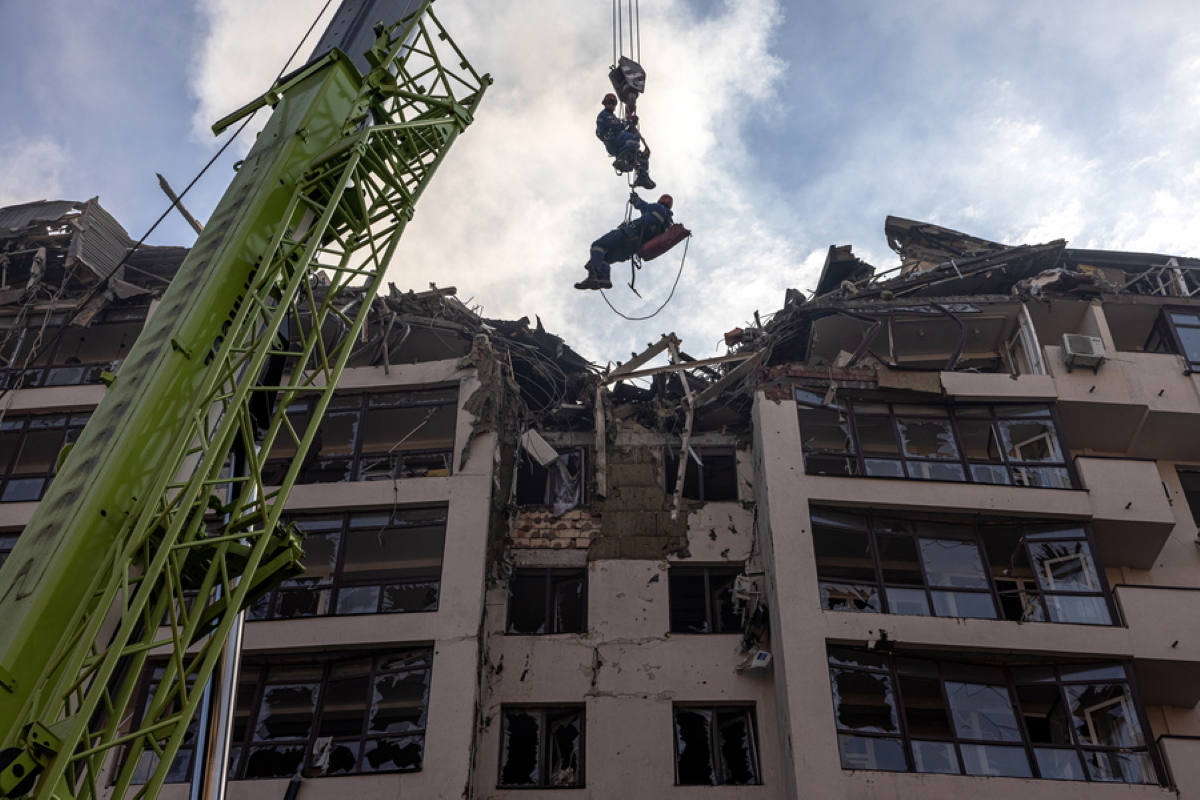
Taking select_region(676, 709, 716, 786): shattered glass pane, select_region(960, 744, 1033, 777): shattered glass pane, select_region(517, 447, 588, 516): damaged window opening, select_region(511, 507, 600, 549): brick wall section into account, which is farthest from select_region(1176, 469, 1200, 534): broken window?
select_region(517, 447, 588, 516): damaged window opening

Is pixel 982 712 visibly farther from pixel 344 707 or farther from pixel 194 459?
pixel 194 459

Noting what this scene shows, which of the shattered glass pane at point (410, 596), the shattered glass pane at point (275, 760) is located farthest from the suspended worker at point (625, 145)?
the shattered glass pane at point (275, 760)

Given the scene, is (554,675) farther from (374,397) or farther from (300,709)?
(374,397)

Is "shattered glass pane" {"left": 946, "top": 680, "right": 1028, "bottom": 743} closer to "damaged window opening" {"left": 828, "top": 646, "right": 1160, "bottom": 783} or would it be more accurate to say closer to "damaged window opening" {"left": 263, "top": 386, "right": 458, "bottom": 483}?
"damaged window opening" {"left": 828, "top": 646, "right": 1160, "bottom": 783}

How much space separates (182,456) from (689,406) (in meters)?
15.4

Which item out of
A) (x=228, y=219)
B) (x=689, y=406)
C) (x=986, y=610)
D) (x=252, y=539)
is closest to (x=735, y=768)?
(x=986, y=610)

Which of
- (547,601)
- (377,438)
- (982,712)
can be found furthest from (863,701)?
(377,438)

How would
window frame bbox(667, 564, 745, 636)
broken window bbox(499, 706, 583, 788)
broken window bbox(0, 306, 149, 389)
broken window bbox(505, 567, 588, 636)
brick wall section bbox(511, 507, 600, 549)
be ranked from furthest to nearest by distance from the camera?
1. broken window bbox(0, 306, 149, 389)
2. brick wall section bbox(511, 507, 600, 549)
3. broken window bbox(505, 567, 588, 636)
4. window frame bbox(667, 564, 745, 636)
5. broken window bbox(499, 706, 583, 788)

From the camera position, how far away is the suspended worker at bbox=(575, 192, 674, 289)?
60.2 feet

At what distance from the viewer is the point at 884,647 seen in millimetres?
17734

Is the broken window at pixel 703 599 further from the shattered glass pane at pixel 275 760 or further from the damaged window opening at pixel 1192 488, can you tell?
the damaged window opening at pixel 1192 488

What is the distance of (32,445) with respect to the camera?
73.7 feet

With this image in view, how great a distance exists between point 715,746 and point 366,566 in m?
7.99

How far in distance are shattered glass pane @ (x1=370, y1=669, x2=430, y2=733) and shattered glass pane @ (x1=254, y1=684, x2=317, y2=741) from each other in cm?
122
